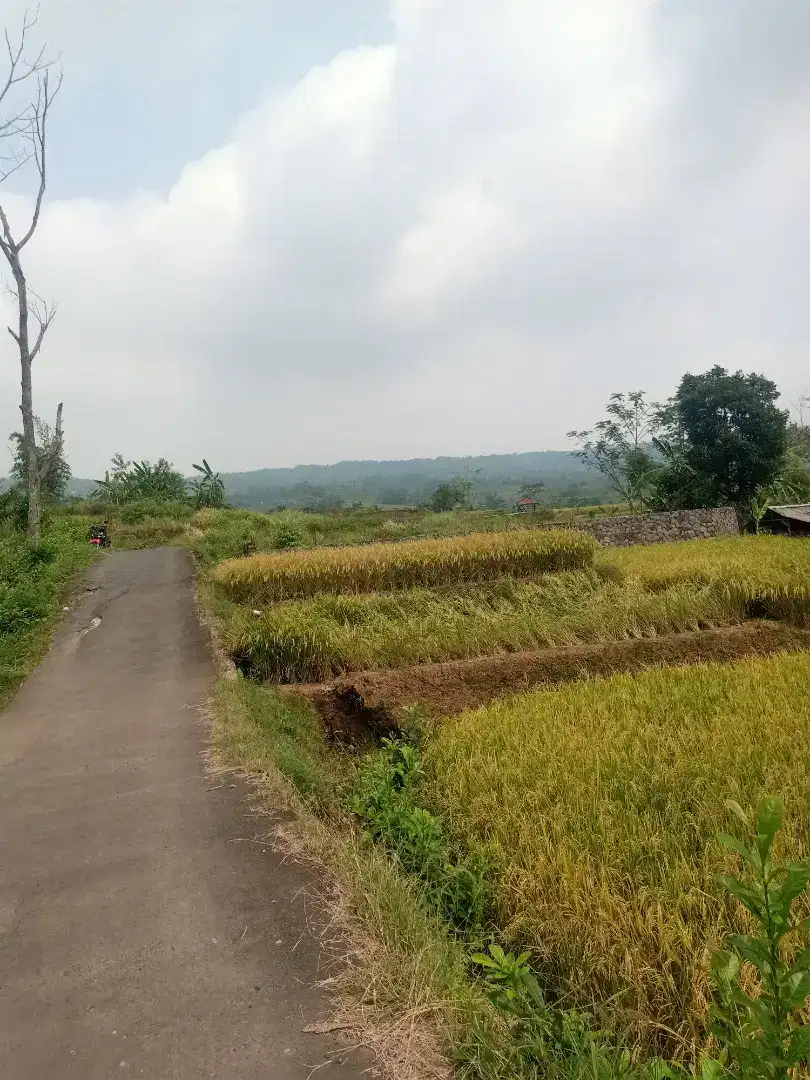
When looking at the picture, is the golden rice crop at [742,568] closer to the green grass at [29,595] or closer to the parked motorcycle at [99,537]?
the green grass at [29,595]

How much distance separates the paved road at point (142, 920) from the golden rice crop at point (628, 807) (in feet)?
3.80

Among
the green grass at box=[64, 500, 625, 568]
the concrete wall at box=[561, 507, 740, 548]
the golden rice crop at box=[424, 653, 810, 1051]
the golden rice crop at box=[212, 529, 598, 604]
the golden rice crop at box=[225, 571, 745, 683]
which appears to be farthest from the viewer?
the concrete wall at box=[561, 507, 740, 548]

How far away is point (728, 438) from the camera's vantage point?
25188 mm

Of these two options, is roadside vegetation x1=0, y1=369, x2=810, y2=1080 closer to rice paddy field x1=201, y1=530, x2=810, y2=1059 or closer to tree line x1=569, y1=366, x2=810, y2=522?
rice paddy field x1=201, y1=530, x2=810, y2=1059

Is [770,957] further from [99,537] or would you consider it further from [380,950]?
[99,537]

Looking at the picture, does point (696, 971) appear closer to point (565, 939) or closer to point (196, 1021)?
point (565, 939)

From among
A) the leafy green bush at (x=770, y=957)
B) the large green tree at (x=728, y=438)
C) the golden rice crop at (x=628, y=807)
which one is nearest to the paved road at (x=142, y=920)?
the golden rice crop at (x=628, y=807)

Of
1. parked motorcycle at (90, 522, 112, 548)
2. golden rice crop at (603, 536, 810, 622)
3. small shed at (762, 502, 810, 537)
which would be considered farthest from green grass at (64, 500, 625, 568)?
small shed at (762, 502, 810, 537)

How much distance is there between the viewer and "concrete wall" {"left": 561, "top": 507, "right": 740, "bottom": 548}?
67.5 ft

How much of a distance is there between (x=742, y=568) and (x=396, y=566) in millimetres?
6235

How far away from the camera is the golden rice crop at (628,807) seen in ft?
9.36

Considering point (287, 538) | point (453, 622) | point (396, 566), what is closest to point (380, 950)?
point (453, 622)

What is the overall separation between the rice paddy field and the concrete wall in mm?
6803

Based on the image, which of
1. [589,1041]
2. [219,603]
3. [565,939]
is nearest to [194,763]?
[565,939]
